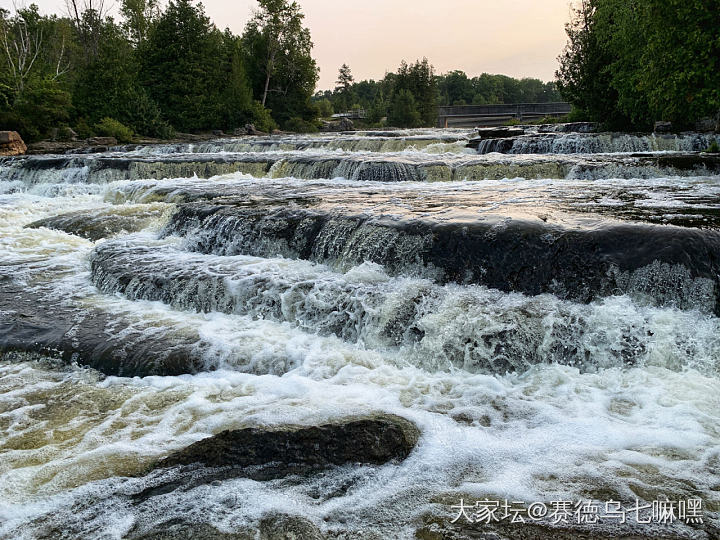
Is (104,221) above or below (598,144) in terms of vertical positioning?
below

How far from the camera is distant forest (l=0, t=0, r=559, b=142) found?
84.6 ft

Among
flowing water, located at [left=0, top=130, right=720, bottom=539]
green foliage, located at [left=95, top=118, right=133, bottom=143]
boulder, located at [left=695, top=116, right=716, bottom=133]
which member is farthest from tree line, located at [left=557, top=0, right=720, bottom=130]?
green foliage, located at [left=95, top=118, right=133, bottom=143]

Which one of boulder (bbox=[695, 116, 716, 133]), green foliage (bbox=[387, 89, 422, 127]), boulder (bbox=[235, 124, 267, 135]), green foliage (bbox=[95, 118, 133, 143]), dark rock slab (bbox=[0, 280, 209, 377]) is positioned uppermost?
green foliage (bbox=[387, 89, 422, 127])

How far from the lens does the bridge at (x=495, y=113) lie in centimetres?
3616

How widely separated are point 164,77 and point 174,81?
0.94 m

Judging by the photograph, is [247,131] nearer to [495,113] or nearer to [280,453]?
[495,113]

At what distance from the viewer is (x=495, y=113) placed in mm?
38844

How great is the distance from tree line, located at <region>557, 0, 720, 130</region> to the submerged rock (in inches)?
511

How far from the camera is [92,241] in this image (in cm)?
930

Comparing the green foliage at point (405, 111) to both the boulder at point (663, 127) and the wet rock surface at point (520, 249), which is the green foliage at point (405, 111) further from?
the wet rock surface at point (520, 249)

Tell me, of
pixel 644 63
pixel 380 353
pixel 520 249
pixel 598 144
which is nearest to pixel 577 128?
pixel 644 63

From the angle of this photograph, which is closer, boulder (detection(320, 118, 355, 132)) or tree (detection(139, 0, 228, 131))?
tree (detection(139, 0, 228, 131))

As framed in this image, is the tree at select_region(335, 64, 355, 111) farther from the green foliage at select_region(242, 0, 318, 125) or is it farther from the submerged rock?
the submerged rock

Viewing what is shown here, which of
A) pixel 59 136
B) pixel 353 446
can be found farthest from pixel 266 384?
pixel 59 136
